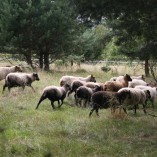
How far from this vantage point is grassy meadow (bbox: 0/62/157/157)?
8.60 metres

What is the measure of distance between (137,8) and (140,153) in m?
3.69

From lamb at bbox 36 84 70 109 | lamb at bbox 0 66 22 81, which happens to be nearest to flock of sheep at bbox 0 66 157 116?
lamb at bbox 36 84 70 109

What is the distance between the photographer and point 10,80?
16703 millimetres

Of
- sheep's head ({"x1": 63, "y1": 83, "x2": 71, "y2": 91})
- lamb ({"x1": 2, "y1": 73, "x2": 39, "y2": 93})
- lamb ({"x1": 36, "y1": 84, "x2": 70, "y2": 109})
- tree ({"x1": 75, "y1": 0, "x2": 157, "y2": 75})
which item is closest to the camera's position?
tree ({"x1": 75, "y1": 0, "x2": 157, "y2": 75})

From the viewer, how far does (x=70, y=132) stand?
10375mm

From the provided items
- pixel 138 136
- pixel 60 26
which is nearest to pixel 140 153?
pixel 138 136

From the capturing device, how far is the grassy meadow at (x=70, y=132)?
860cm

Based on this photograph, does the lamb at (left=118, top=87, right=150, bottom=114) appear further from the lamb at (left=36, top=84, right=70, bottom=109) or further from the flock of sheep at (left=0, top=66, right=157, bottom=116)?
the lamb at (left=36, top=84, right=70, bottom=109)

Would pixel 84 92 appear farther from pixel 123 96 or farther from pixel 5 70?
pixel 5 70

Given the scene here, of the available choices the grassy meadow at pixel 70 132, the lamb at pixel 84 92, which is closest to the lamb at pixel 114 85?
the lamb at pixel 84 92

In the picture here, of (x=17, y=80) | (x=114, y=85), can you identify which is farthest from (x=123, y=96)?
(x=17, y=80)

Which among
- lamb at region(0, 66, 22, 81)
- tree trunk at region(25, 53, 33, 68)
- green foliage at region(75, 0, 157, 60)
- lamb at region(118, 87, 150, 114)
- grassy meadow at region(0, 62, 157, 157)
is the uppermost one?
green foliage at region(75, 0, 157, 60)

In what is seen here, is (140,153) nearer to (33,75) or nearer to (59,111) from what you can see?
(59,111)

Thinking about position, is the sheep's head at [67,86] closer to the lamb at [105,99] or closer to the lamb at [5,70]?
the lamb at [105,99]
